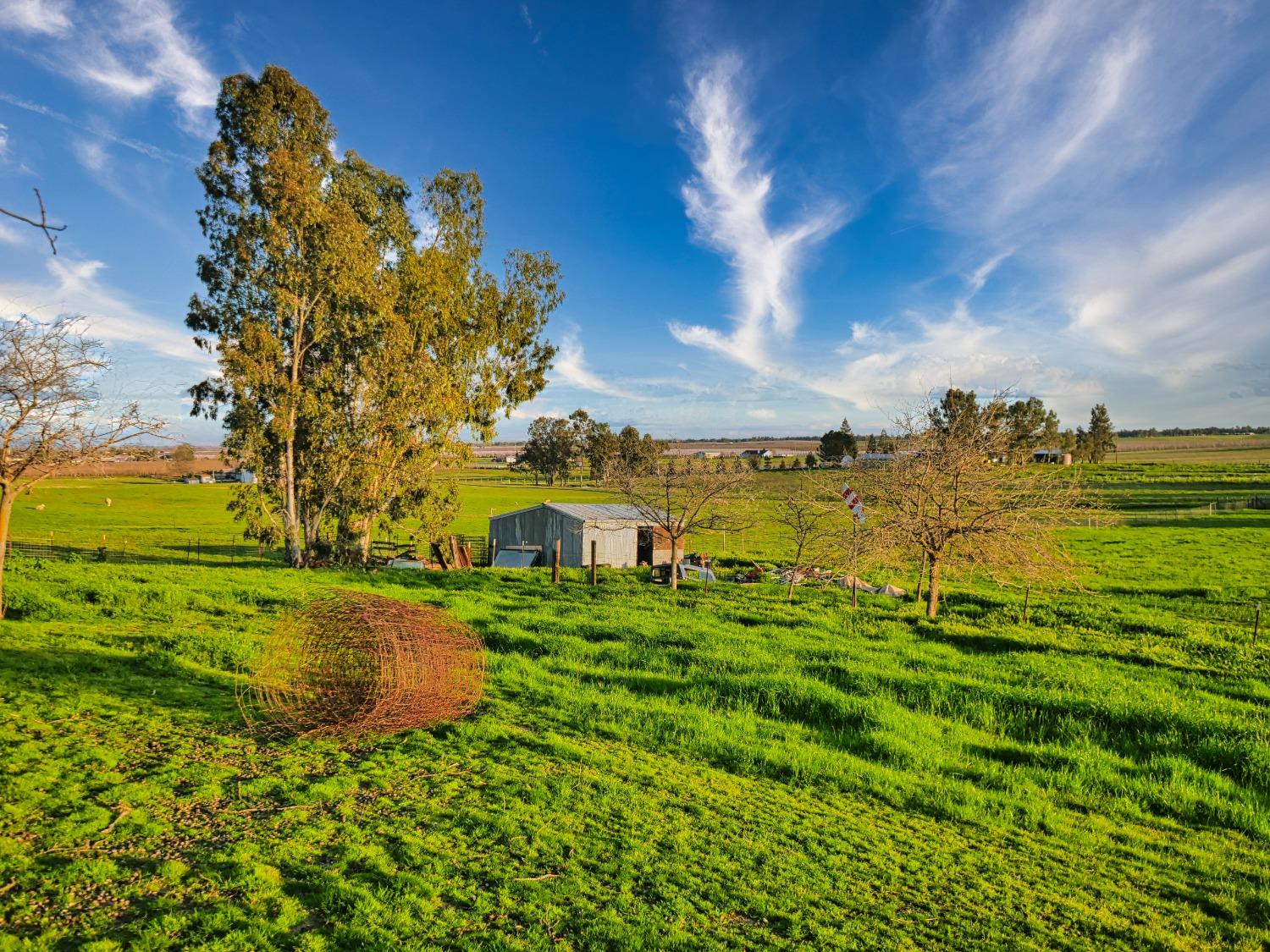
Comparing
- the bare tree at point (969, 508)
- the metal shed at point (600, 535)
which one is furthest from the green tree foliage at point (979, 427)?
the metal shed at point (600, 535)

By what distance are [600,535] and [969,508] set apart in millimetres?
19148

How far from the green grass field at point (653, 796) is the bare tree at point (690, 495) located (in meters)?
8.38

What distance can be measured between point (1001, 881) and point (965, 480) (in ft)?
43.5

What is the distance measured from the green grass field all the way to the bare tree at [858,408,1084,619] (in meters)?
2.39

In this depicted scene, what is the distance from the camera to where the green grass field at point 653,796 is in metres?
5.09

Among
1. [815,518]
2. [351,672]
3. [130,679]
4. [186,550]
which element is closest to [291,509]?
[130,679]

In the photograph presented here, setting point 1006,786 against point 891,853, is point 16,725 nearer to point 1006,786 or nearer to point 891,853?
point 891,853

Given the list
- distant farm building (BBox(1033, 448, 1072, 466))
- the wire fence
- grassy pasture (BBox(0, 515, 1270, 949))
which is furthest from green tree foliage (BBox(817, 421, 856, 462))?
grassy pasture (BBox(0, 515, 1270, 949))

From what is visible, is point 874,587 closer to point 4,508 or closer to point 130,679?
point 130,679

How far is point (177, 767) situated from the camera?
7.30 meters

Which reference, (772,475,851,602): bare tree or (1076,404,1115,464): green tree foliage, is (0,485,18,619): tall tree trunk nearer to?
(772,475,851,602): bare tree

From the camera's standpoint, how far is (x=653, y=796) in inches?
293

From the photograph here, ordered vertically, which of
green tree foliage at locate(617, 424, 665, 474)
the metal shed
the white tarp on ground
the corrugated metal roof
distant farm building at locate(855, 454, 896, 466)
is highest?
green tree foliage at locate(617, 424, 665, 474)

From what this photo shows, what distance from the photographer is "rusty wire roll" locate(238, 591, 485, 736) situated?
8.76 meters
